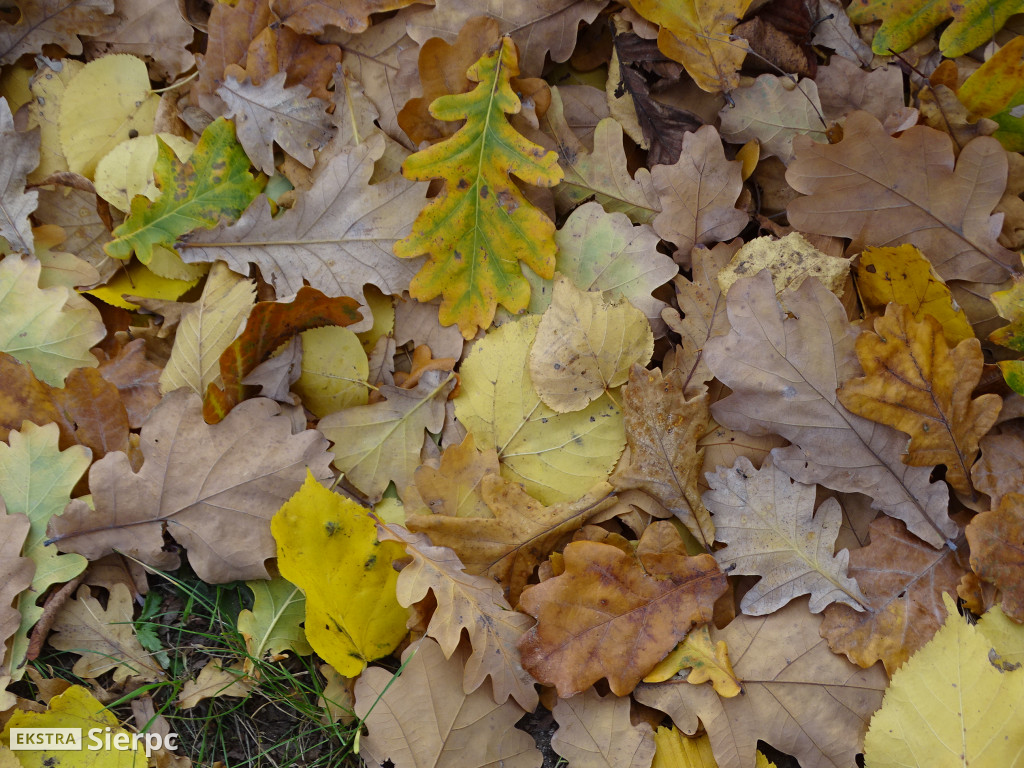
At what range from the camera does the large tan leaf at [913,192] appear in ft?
5.80

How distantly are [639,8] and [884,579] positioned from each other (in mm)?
1503

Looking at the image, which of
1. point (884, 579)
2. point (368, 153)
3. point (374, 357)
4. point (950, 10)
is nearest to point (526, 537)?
point (374, 357)

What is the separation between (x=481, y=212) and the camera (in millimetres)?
1924

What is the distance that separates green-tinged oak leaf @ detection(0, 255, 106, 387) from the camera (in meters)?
1.96

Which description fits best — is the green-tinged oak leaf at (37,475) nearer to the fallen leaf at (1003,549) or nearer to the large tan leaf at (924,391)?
the large tan leaf at (924,391)

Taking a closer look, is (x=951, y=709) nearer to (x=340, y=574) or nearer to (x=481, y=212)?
(x=340, y=574)

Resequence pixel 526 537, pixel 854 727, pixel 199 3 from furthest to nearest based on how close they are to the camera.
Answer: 1. pixel 199 3
2. pixel 526 537
3. pixel 854 727

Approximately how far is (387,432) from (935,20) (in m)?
1.76

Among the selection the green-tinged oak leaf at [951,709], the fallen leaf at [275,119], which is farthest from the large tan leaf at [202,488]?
the green-tinged oak leaf at [951,709]

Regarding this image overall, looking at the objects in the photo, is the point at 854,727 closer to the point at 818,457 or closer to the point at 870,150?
the point at 818,457

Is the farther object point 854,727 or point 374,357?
point 374,357

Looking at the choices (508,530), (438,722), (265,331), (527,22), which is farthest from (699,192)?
(438,722)

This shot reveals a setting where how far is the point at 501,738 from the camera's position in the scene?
1704 millimetres

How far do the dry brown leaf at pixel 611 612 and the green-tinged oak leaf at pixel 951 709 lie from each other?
0.42 metres
